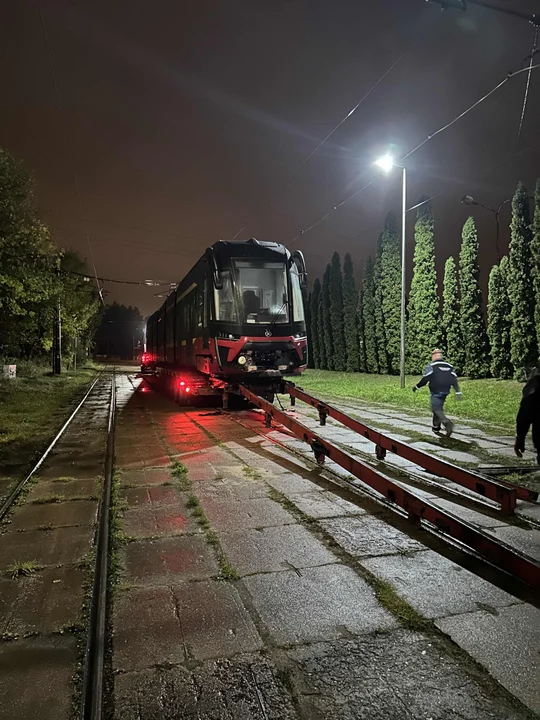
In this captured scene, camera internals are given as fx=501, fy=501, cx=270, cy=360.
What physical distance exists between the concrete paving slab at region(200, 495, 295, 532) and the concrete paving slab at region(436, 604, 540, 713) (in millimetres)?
2142

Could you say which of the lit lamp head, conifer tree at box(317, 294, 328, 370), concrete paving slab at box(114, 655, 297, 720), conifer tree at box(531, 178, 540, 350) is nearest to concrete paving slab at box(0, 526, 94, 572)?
concrete paving slab at box(114, 655, 297, 720)

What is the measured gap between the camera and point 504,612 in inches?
126

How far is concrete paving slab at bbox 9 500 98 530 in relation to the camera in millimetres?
5031

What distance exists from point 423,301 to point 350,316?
905 cm

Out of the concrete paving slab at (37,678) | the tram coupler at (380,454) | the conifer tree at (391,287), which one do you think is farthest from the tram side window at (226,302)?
the conifer tree at (391,287)

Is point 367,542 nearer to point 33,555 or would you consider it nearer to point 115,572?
point 115,572

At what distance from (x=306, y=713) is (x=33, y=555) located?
9.53ft

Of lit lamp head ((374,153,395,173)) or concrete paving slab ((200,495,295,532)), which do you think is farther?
lit lamp head ((374,153,395,173))

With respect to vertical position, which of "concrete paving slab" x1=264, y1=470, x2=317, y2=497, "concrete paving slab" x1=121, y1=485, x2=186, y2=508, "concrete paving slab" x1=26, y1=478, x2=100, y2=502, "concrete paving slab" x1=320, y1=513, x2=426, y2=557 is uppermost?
"concrete paving slab" x1=320, y1=513, x2=426, y2=557

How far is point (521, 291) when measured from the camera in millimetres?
20344

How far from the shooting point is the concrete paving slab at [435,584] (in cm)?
330

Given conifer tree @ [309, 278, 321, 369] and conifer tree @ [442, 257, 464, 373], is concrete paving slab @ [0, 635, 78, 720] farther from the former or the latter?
conifer tree @ [309, 278, 321, 369]

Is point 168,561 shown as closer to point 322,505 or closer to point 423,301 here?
point 322,505

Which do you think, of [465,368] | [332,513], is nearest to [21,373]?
[465,368]
